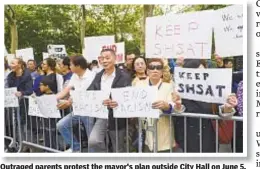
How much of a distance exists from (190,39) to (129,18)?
53cm

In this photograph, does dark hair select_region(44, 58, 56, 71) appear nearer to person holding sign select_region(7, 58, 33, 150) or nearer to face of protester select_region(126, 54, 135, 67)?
person holding sign select_region(7, 58, 33, 150)

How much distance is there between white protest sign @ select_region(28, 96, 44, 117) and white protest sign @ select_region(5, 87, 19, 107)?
12 centimetres

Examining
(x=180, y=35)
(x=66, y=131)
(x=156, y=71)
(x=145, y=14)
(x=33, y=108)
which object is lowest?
(x=66, y=131)

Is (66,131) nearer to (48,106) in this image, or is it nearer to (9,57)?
(48,106)

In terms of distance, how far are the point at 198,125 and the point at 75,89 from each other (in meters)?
1.05

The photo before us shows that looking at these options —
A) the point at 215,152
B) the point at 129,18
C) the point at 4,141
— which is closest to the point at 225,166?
the point at 215,152

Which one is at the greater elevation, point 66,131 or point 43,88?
point 43,88

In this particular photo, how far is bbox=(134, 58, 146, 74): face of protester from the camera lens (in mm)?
5000

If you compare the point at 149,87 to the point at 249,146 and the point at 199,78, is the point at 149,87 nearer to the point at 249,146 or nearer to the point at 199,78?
the point at 199,78

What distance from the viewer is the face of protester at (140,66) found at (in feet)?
16.4

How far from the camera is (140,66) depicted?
5008 millimetres

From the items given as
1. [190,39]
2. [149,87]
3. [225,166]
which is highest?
[190,39]

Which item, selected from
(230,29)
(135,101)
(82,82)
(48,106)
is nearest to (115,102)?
(135,101)
